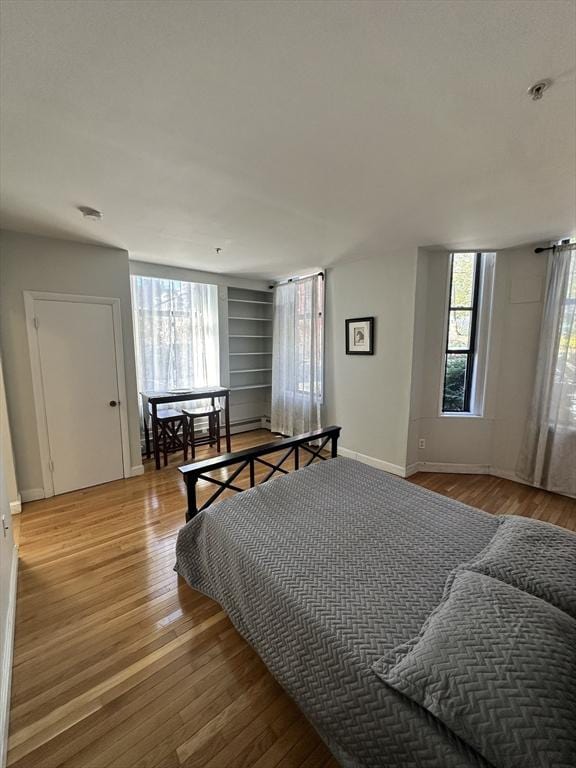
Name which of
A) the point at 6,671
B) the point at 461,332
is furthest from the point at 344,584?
the point at 461,332

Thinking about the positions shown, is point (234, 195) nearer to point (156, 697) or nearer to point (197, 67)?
point (197, 67)

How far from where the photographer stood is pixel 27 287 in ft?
9.32

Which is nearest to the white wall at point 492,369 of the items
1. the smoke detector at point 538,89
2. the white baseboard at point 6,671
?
the smoke detector at point 538,89

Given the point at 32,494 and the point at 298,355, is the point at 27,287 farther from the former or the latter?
the point at 298,355

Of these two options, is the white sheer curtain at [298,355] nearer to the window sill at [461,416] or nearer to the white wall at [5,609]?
the window sill at [461,416]

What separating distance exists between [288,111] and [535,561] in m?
2.08

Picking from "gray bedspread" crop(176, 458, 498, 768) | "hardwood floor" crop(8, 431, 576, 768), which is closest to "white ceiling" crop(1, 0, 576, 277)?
"gray bedspread" crop(176, 458, 498, 768)

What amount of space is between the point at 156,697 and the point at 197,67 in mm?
2479

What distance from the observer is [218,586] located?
1701 mm

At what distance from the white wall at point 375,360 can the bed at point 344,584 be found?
1529mm

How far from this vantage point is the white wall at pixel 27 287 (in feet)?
9.09

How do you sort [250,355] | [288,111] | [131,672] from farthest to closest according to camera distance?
[250,355] < [131,672] < [288,111]

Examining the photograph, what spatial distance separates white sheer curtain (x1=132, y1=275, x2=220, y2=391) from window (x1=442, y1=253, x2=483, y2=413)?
10.4 ft

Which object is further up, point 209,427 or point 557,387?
point 557,387
